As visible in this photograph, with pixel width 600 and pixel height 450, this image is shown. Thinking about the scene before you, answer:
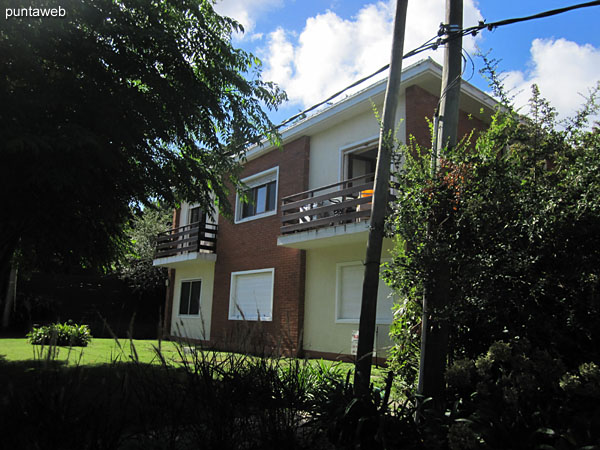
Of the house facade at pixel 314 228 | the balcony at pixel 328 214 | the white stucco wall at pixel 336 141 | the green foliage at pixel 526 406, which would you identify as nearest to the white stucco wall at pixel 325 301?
the house facade at pixel 314 228

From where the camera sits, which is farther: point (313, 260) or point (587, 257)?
point (313, 260)

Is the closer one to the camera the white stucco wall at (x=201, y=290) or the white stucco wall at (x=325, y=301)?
the white stucco wall at (x=325, y=301)

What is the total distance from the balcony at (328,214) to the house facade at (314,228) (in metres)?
0.03

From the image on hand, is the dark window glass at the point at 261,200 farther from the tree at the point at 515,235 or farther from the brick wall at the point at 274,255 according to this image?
the tree at the point at 515,235

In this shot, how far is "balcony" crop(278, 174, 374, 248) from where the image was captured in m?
11.0

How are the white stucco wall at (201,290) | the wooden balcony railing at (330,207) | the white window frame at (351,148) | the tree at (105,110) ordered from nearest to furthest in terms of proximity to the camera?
the tree at (105,110)
the wooden balcony railing at (330,207)
the white window frame at (351,148)
the white stucco wall at (201,290)

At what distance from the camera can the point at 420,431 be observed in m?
3.60

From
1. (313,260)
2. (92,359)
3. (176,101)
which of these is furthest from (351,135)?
(92,359)

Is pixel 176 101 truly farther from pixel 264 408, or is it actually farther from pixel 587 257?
pixel 587 257

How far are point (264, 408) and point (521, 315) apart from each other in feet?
7.28

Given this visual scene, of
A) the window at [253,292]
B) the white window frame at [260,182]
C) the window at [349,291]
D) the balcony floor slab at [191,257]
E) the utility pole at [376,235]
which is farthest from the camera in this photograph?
the balcony floor slab at [191,257]

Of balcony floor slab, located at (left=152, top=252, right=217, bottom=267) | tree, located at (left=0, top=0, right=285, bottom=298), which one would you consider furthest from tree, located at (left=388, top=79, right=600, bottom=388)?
balcony floor slab, located at (left=152, top=252, right=217, bottom=267)

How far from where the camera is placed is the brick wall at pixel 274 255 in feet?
44.5

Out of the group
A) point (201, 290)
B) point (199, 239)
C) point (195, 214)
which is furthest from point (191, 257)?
point (195, 214)
